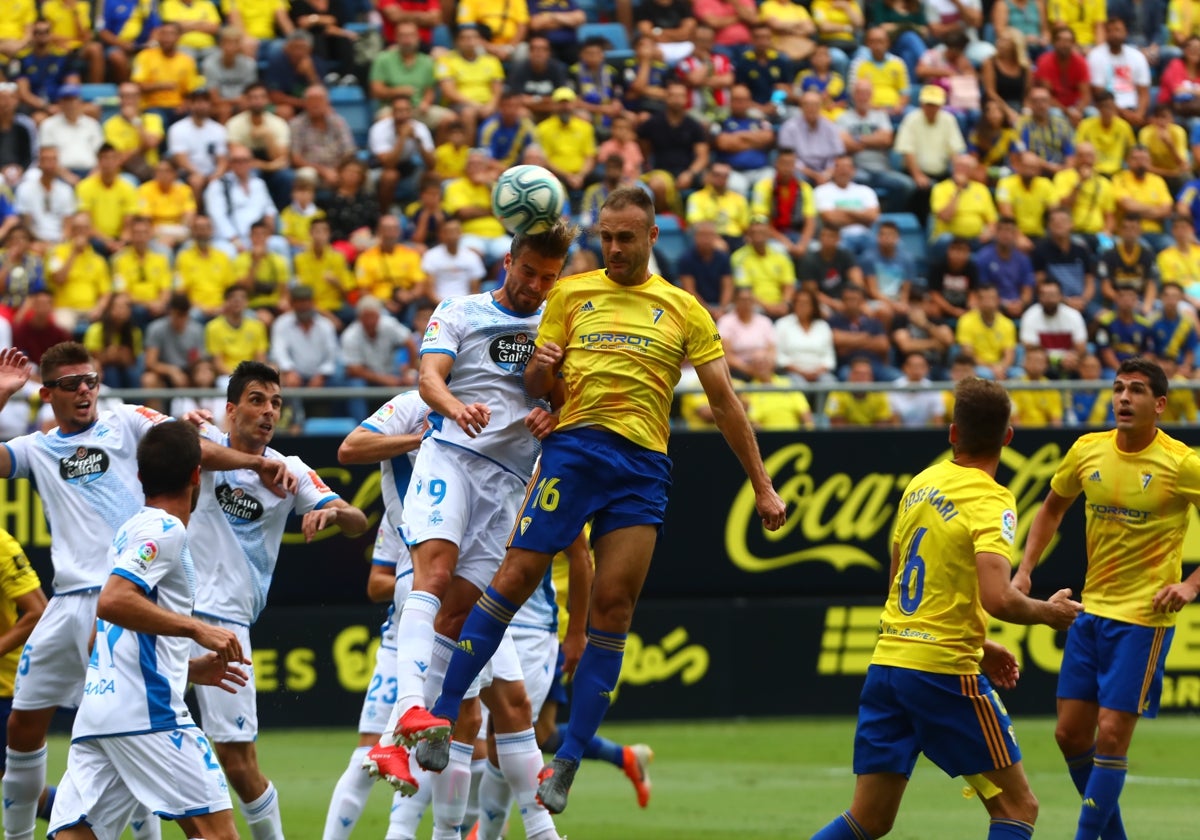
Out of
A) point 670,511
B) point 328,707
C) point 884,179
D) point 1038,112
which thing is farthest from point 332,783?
point 1038,112

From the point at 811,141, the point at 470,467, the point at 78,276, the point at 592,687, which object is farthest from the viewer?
the point at 811,141

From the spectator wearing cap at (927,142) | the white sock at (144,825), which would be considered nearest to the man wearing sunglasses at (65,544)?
the white sock at (144,825)

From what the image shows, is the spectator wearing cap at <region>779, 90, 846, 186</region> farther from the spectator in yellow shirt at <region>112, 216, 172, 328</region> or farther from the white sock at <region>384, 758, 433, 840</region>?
the white sock at <region>384, 758, 433, 840</region>

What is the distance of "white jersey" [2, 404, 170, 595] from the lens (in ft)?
30.3

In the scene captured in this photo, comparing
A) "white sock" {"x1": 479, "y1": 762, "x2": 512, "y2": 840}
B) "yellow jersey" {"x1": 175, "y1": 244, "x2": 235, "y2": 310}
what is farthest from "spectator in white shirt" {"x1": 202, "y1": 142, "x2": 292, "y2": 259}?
"white sock" {"x1": 479, "y1": 762, "x2": 512, "y2": 840}

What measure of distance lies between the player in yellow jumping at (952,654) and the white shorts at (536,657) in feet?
9.46

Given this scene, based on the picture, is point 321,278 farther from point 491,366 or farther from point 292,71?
point 491,366

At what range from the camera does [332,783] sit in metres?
12.9

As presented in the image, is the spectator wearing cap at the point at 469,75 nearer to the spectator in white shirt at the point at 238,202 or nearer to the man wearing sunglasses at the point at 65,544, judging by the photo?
the spectator in white shirt at the point at 238,202

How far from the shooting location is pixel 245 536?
9.33 m

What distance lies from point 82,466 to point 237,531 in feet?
2.81

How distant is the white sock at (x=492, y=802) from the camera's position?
9.69 meters

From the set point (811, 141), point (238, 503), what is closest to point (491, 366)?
point (238, 503)

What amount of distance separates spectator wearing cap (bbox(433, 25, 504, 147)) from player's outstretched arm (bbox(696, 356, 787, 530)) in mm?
12379
